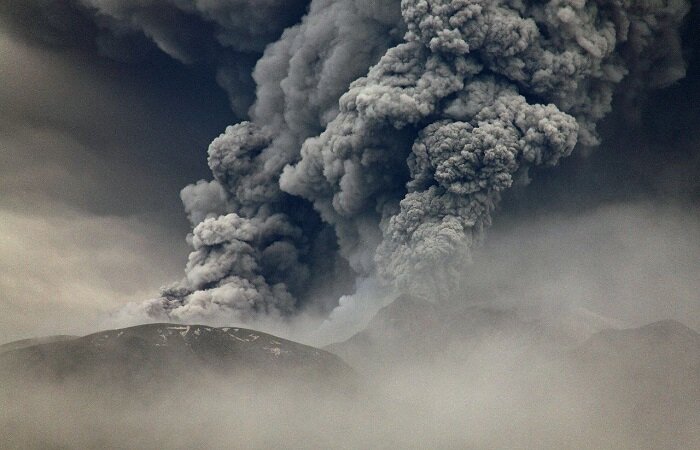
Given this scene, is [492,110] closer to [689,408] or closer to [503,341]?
[503,341]

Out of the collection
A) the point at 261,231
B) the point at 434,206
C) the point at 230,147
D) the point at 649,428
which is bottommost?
the point at 649,428

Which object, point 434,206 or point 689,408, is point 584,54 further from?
point 689,408

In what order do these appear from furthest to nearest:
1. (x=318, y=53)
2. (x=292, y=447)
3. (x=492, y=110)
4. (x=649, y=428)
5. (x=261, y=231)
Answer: (x=292, y=447)
(x=649, y=428)
(x=261, y=231)
(x=318, y=53)
(x=492, y=110)

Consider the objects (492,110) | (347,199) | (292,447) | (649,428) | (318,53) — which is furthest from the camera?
(292,447)

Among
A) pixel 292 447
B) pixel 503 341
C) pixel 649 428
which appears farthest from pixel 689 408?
pixel 292 447

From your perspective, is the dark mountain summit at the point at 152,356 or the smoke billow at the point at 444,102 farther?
the dark mountain summit at the point at 152,356

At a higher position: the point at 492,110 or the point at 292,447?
the point at 492,110

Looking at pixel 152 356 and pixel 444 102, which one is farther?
pixel 152 356

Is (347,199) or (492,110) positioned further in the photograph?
(347,199)

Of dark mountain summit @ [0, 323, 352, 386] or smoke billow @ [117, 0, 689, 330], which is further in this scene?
dark mountain summit @ [0, 323, 352, 386]
